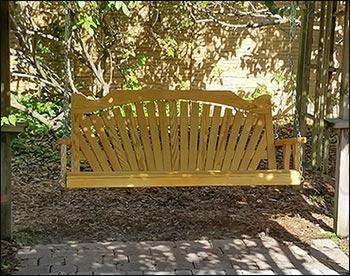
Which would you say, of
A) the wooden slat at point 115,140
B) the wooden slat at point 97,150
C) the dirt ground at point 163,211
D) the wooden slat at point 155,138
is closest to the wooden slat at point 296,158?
the dirt ground at point 163,211

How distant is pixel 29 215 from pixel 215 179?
158cm

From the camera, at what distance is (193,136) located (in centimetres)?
481

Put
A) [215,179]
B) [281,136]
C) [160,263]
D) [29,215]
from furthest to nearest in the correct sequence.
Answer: [281,136] → [29,215] → [215,179] → [160,263]

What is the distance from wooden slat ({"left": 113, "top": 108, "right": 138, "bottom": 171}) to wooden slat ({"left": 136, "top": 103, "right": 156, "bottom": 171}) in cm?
11

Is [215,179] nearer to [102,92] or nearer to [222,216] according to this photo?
[222,216]

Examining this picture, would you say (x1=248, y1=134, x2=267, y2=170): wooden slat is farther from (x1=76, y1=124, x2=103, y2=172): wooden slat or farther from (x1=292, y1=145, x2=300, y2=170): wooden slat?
(x1=76, y1=124, x2=103, y2=172): wooden slat

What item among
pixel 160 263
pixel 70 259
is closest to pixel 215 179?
pixel 160 263

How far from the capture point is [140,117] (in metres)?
4.78

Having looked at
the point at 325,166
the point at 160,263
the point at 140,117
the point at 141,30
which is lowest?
the point at 160,263

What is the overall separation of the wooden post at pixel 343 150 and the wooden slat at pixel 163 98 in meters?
1.00

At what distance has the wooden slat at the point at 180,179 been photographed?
13.2ft

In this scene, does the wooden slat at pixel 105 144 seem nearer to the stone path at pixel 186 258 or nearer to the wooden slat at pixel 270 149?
the stone path at pixel 186 258

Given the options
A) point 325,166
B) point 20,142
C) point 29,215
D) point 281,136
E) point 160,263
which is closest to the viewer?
point 160,263

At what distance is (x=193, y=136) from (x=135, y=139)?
1.61 feet
